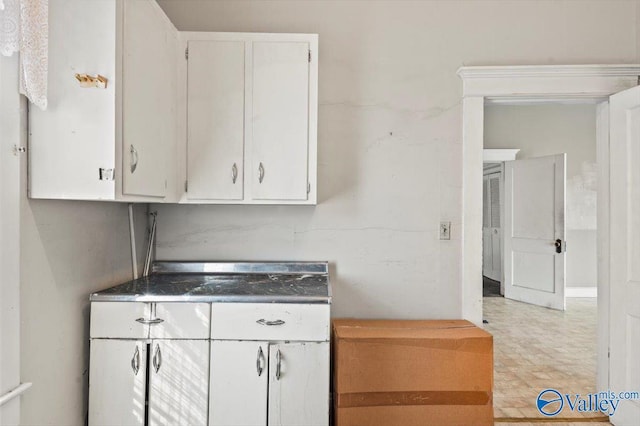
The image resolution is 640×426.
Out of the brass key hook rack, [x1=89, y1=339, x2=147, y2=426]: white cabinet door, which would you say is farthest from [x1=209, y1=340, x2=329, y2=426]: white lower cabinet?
the brass key hook rack

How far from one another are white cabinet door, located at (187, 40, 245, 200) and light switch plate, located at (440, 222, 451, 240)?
1223 millimetres

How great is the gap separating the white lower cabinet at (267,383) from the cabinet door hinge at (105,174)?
0.86 meters

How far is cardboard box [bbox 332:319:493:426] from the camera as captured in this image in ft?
6.92

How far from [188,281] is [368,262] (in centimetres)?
106

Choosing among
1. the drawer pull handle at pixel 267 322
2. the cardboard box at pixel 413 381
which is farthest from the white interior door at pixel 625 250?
the drawer pull handle at pixel 267 322

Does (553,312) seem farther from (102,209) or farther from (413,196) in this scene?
(102,209)

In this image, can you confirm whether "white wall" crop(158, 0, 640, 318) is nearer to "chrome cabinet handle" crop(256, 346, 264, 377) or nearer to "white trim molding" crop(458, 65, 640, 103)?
"white trim molding" crop(458, 65, 640, 103)

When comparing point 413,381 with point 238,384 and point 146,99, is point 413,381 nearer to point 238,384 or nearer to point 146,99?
point 238,384

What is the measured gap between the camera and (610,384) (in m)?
2.47

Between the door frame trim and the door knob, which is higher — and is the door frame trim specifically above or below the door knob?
above

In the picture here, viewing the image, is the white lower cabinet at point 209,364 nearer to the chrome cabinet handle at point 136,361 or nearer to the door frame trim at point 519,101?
the chrome cabinet handle at point 136,361

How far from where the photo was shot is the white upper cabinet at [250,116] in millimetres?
2270

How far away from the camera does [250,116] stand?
228 centimetres

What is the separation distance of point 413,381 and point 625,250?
1.40 m
